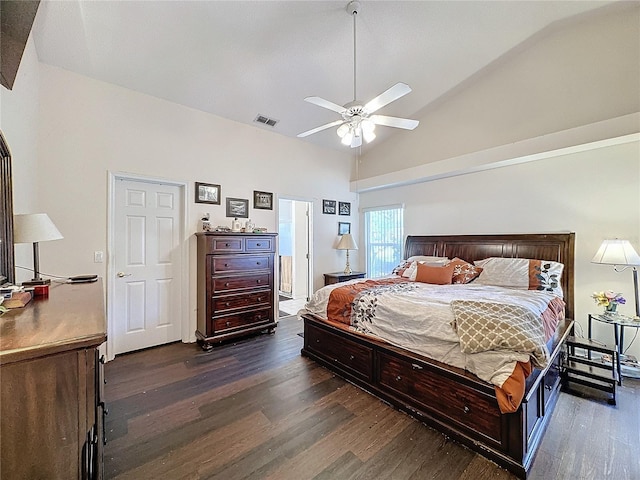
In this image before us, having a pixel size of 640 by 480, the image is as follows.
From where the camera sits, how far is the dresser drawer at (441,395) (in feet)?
6.02

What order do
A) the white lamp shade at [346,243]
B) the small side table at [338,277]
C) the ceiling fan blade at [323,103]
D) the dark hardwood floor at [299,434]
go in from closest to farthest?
1. the dark hardwood floor at [299,434]
2. the ceiling fan blade at [323,103]
3. the small side table at [338,277]
4. the white lamp shade at [346,243]

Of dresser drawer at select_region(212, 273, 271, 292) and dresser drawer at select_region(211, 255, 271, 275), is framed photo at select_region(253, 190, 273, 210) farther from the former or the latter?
dresser drawer at select_region(212, 273, 271, 292)

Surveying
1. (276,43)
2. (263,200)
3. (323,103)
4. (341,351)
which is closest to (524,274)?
(341,351)

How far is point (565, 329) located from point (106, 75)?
5509 mm

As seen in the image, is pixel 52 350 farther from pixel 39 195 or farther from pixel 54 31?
pixel 54 31

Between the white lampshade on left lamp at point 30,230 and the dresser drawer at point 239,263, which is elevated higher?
the white lampshade on left lamp at point 30,230

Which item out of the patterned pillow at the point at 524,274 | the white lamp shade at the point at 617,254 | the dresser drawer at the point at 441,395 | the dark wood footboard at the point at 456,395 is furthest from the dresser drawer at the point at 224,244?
the white lamp shade at the point at 617,254

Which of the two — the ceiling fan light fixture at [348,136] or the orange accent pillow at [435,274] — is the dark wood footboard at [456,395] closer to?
the orange accent pillow at [435,274]

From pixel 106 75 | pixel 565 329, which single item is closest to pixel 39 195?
pixel 106 75

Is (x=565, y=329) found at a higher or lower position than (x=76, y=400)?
lower

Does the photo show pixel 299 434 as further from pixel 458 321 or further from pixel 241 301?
pixel 241 301

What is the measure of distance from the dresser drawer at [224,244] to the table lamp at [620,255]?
13.2ft

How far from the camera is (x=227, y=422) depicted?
7.06 feet

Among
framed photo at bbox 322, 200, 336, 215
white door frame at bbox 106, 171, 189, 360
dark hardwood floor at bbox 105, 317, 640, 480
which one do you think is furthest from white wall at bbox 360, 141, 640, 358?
white door frame at bbox 106, 171, 189, 360
